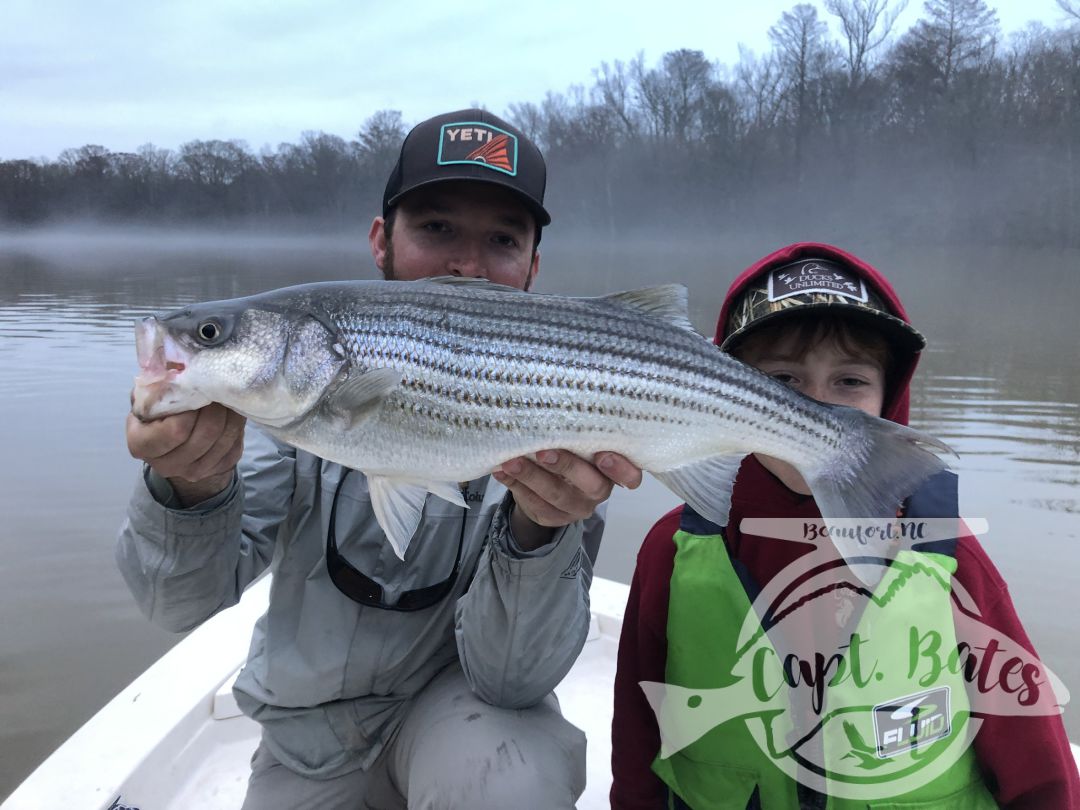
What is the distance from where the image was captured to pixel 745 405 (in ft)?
7.45

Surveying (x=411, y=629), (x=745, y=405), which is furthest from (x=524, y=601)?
(x=745, y=405)

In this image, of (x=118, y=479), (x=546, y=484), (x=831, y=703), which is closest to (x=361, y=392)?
(x=546, y=484)

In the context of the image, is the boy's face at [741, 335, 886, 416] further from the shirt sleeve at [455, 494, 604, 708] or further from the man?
the shirt sleeve at [455, 494, 604, 708]

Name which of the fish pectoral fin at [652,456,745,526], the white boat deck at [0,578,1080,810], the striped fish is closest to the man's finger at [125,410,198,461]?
the striped fish

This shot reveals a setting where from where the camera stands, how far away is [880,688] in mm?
2281

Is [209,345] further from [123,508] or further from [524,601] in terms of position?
[123,508]

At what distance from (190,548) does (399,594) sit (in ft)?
2.37

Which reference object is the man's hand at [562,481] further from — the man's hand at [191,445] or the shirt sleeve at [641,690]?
the man's hand at [191,445]

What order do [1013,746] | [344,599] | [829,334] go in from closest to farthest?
[1013,746], [829,334], [344,599]

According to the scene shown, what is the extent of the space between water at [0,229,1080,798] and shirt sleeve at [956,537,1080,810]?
2.53 metres

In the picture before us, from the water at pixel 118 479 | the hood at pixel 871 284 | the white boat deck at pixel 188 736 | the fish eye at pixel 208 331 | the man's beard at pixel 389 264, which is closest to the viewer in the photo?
the fish eye at pixel 208 331

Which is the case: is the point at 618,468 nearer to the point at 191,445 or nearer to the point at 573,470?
the point at 573,470

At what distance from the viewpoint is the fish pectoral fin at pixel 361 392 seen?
221 centimetres

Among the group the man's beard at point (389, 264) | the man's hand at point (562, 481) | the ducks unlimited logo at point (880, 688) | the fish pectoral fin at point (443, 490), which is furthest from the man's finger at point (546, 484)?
the man's beard at point (389, 264)
